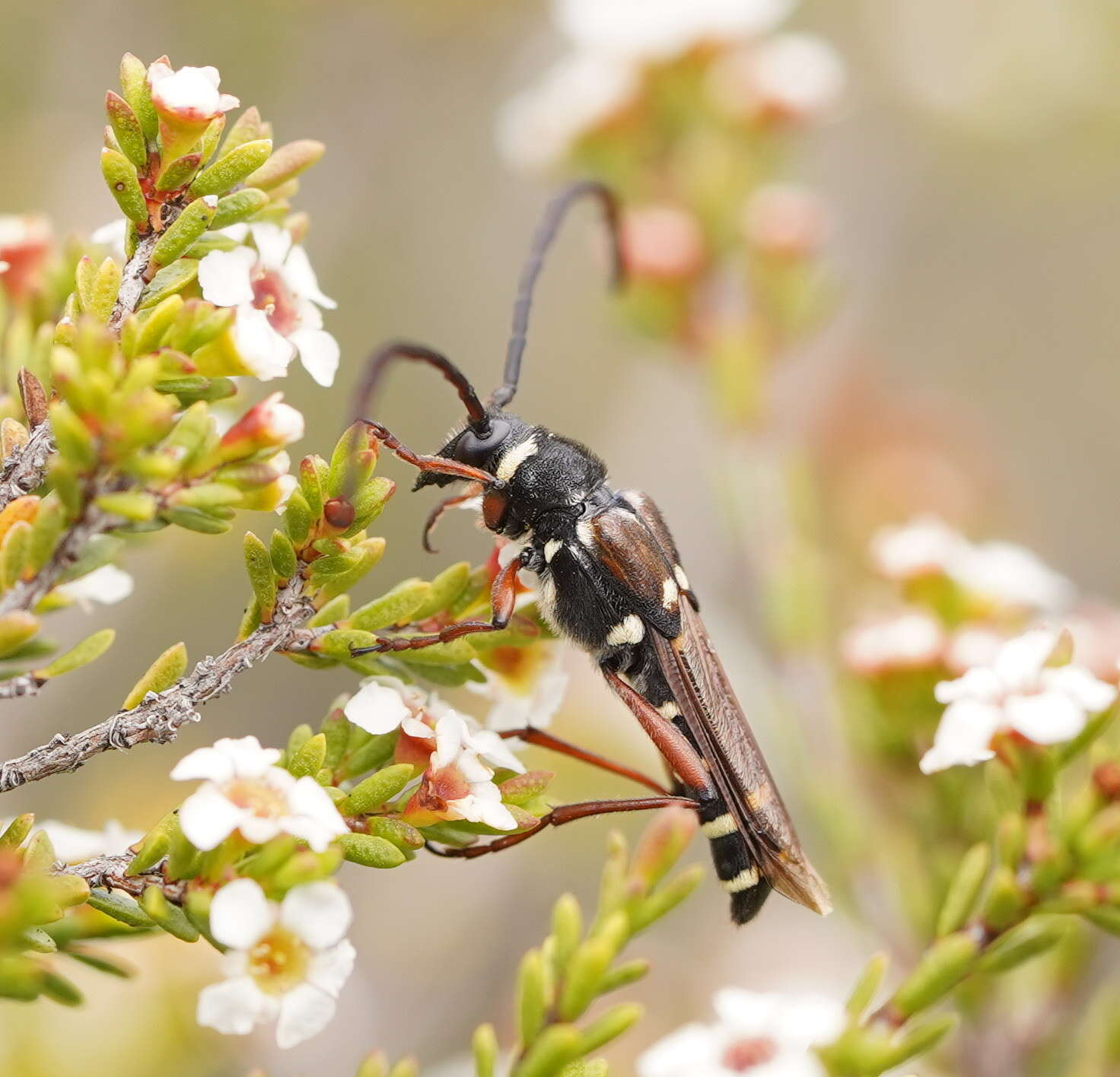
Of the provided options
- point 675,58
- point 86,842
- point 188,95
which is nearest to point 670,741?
point 86,842

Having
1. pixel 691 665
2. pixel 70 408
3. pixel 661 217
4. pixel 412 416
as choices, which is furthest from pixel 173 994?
pixel 412 416

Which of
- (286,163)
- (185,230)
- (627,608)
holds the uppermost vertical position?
(286,163)

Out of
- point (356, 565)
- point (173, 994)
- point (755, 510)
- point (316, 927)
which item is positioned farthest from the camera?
point (755, 510)

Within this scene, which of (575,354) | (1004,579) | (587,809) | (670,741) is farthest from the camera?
(575,354)

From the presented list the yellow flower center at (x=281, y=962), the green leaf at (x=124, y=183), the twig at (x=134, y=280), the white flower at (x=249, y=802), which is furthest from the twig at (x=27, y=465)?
the yellow flower center at (x=281, y=962)

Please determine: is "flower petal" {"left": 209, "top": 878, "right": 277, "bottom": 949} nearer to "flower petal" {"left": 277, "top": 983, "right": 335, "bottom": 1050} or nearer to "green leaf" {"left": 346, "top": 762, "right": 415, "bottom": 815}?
"flower petal" {"left": 277, "top": 983, "right": 335, "bottom": 1050}

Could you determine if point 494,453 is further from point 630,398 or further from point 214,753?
point 630,398

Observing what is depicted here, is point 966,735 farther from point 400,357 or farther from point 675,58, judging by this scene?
point 675,58
